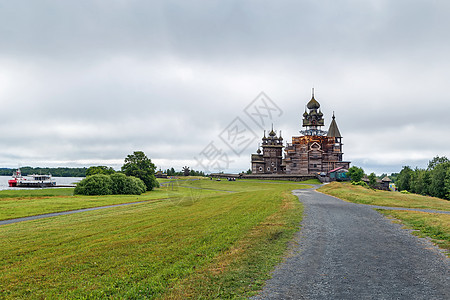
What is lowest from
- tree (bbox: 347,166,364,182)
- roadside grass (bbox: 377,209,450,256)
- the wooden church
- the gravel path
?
the gravel path

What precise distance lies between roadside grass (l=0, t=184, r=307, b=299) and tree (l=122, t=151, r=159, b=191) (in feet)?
155

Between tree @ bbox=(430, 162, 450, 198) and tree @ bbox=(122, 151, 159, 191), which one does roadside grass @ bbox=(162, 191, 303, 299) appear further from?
tree @ bbox=(430, 162, 450, 198)

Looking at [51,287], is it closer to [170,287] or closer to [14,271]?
[14,271]

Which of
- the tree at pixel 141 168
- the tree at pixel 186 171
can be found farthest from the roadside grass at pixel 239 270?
the tree at pixel 186 171

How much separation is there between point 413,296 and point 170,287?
6.21 metres

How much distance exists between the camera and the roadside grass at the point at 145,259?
7672mm

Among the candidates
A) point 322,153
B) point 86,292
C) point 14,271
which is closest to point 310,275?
point 86,292

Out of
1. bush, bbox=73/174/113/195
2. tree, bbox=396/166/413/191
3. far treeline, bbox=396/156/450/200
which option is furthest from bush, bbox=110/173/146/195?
tree, bbox=396/166/413/191

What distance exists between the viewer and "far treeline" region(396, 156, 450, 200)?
2644 inches

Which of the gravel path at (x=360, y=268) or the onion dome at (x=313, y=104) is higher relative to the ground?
the onion dome at (x=313, y=104)

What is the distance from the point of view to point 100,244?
1301 cm

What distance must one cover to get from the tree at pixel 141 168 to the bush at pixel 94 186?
12.6 metres

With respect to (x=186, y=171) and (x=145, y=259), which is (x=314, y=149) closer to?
(x=186, y=171)

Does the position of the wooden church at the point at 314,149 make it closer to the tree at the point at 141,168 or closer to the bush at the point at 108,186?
the tree at the point at 141,168
